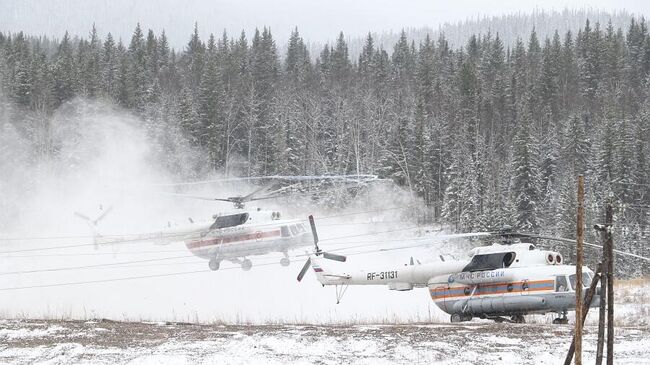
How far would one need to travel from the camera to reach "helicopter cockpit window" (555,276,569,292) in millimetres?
21031

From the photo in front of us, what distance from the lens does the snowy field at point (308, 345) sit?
15164mm

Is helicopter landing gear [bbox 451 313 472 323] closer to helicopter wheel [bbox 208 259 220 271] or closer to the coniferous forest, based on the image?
helicopter wheel [bbox 208 259 220 271]

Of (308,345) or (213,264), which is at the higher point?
(213,264)

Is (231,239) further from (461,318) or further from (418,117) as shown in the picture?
(418,117)

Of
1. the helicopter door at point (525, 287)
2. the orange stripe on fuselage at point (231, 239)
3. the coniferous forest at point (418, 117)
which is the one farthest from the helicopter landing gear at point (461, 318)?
the coniferous forest at point (418, 117)

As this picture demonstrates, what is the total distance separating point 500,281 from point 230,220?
13100mm

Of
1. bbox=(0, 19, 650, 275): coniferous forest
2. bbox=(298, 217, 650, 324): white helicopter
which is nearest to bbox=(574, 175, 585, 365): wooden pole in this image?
bbox=(298, 217, 650, 324): white helicopter

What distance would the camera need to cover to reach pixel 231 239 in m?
31.3

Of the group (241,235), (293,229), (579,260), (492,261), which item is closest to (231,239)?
(241,235)

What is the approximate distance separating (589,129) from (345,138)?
30931 millimetres

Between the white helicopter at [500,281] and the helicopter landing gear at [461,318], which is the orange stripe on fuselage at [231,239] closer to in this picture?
the white helicopter at [500,281]

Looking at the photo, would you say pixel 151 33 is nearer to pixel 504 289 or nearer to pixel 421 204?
pixel 421 204

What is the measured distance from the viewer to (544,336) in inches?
661

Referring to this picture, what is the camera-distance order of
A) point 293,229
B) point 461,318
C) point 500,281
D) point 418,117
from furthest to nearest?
1. point 418,117
2. point 293,229
3. point 461,318
4. point 500,281
